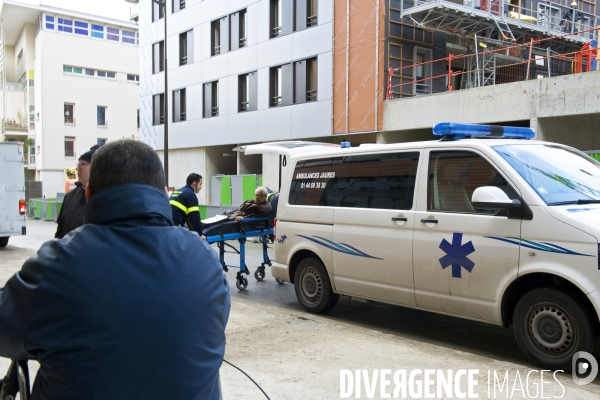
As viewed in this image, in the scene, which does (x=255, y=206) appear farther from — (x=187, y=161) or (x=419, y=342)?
(x=187, y=161)

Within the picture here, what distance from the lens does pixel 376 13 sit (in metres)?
→ 22.7

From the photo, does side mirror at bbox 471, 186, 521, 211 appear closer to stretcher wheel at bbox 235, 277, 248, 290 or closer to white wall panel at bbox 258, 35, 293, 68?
stretcher wheel at bbox 235, 277, 248, 290

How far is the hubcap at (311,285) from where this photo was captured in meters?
8.00

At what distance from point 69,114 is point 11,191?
132 ft

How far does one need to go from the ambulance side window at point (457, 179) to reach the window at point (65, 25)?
55048 millimetres

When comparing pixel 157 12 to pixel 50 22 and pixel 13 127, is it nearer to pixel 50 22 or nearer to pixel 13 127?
pixel 50 22

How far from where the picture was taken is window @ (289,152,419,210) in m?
6.92

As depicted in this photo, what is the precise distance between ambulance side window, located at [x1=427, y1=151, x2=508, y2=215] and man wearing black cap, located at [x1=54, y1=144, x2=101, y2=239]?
11.3ft

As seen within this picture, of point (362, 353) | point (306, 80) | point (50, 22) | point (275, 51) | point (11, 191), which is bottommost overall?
point (362, 353)

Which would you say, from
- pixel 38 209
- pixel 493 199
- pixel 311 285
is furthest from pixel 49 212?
pixel 493 199

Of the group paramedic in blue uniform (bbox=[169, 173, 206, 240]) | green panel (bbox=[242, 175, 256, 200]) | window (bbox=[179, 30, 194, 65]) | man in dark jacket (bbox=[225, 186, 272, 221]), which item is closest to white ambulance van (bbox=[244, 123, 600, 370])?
paramedic in blue uniform (bbox=[169, 173, 206, 240])

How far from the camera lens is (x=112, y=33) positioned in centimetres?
5856

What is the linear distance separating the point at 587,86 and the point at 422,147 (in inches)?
469

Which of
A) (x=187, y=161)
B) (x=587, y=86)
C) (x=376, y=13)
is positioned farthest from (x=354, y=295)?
(x=187, y=161)
